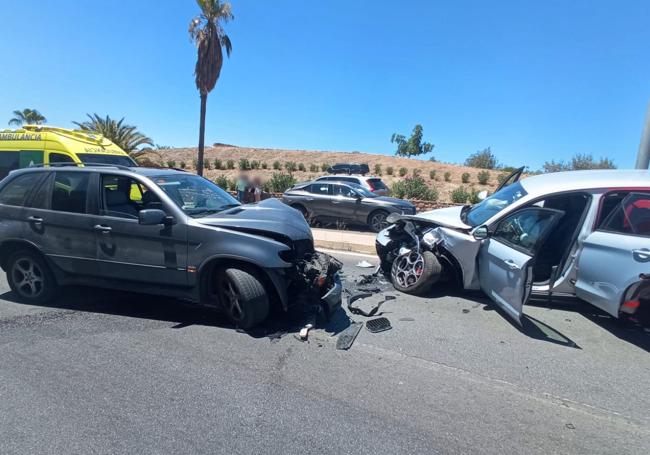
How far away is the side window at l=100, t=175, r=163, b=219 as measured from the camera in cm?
447

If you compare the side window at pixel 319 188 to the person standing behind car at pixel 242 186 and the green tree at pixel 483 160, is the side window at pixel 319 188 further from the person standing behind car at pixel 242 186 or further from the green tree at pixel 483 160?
the green tree at pixel 483 160

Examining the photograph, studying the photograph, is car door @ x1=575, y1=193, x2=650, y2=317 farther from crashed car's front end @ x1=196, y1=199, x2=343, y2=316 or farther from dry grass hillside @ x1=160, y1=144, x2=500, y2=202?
dry grass hillside @ x1=160, y1=144, x2=500, y2=202

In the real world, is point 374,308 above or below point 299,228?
below

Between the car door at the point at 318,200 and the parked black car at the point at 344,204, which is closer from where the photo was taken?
the parked black car at the point at 344,204

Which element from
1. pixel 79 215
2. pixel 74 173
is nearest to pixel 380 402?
pixel 79 215

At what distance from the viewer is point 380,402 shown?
301 centimetres

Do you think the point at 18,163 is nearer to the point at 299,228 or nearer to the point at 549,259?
the point at 299,228

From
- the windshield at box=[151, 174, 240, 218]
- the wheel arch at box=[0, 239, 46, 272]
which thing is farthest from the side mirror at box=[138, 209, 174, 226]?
the wheel arch at box=[0, 239, 46, 272]

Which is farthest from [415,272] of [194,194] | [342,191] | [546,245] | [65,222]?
[342,191]

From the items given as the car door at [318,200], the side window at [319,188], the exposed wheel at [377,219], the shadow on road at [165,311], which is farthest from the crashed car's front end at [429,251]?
the side window at [319,188]

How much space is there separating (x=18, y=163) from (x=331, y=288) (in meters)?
10.3

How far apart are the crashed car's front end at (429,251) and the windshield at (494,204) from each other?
7.1 inches

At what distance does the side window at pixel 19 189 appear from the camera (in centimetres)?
484

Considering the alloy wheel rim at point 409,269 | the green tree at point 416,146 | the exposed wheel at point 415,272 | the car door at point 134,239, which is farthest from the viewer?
the green tree at point 416,146
